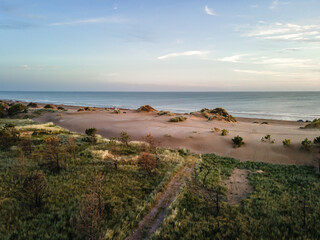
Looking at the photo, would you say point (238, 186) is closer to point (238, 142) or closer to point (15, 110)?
point (238, 142)

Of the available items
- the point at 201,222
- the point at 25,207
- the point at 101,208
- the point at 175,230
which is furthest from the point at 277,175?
the point at 25,207

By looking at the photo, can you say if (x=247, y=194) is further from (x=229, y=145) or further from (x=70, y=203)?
(x=229, y=145)

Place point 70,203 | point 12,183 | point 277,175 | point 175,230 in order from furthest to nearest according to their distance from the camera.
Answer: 1. point 277,175
2. point 12,183
3. point 70,203
4. point 175,230

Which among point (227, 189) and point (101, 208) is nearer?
point (101, 208)

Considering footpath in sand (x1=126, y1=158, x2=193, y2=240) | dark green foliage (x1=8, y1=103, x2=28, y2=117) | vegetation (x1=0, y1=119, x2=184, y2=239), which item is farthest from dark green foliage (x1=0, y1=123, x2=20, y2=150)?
dark green foliage (x1=8, y1=103, x2=28, y2=117)

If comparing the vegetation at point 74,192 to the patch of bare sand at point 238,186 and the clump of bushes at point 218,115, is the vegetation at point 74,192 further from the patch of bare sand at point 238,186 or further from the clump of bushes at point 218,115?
the clump of bushes at point 218,115

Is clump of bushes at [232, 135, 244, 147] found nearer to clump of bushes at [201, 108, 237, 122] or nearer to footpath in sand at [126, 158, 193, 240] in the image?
footpath in sand at [126, 158, 193, 240]
